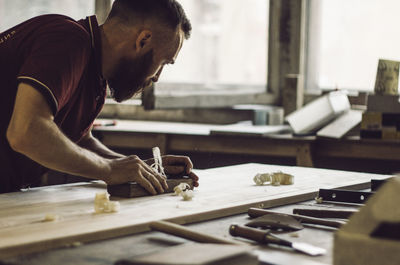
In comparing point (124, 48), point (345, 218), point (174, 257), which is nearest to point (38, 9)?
point (124, 48)

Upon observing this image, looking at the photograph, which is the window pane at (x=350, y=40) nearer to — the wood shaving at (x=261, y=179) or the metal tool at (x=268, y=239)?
the wood shaving at (x=261, y=179)

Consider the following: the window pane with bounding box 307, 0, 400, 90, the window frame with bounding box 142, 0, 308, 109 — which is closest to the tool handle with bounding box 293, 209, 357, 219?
the window frame with bounding box 142, 0, 308, 109

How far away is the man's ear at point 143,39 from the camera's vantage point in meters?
2.40

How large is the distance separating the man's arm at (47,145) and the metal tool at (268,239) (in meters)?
0.60

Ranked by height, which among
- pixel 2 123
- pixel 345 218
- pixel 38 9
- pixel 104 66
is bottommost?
pixel 345 218

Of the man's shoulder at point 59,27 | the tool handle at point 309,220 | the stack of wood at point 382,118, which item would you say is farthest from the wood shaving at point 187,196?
the stack of wood at point 382,118

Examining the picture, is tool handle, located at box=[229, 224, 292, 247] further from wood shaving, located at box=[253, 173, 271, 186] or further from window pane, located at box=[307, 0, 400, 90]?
window pane, located at box=[307, 0, 400, 90]

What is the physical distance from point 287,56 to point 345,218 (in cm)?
294

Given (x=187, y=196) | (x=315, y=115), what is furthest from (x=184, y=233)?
(x=315, y=115)

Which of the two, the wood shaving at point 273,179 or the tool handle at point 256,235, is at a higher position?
the wood shaving at point 273,179

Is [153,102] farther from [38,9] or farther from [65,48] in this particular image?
[65,48]

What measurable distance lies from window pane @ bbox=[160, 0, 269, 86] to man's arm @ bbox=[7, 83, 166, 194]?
8.67 ft

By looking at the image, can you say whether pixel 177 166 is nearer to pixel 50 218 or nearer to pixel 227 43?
pixel 50 218

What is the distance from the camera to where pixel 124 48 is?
2432mm
